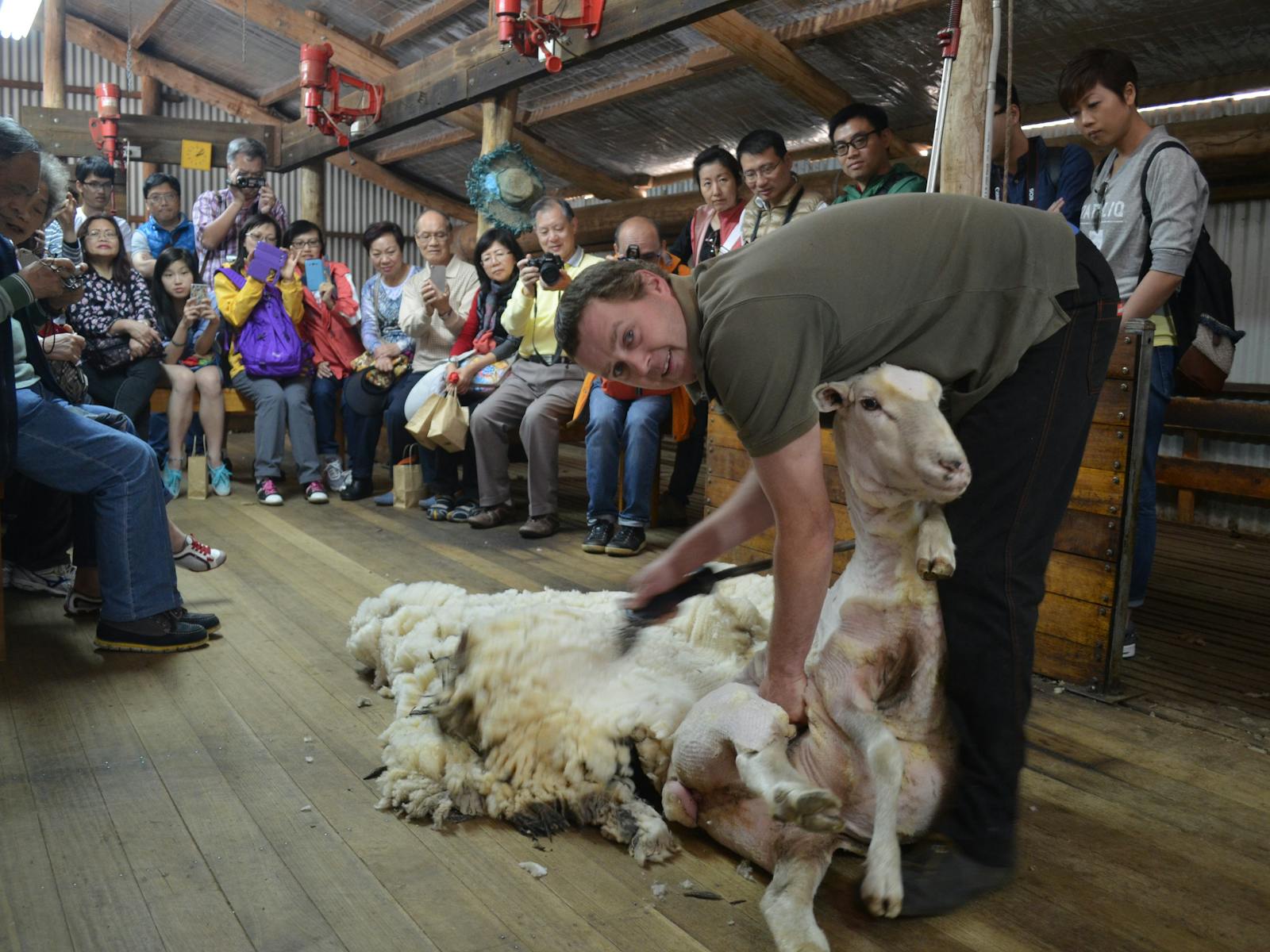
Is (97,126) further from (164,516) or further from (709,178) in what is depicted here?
(164,516)

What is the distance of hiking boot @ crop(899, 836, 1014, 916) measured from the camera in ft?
5.49

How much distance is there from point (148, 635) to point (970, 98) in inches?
119

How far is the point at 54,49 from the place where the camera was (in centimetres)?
1078

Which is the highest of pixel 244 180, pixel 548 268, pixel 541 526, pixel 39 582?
pixel 244 180

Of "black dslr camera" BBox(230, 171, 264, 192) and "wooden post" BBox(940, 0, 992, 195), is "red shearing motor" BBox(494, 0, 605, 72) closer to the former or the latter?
"black dslr camera" BBox(230, 171, 264, 192)

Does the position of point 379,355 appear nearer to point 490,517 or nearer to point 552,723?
point 490,517

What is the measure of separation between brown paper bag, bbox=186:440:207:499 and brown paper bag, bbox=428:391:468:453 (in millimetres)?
1440

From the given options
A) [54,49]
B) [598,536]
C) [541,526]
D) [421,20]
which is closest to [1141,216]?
[598,536]

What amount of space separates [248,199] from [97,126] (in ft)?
9.74

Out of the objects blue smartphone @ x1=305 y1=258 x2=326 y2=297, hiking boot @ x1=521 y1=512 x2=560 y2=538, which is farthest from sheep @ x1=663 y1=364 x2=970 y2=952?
blue smartphone @ x1=305 y1=258 x2=326 y2=297

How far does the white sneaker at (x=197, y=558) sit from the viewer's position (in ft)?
12.1

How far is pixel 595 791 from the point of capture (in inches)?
77.2

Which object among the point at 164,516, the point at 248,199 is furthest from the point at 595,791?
the point at 248,199

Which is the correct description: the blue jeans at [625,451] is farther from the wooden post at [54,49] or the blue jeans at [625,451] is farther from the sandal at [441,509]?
the wooden post at [54,49]
